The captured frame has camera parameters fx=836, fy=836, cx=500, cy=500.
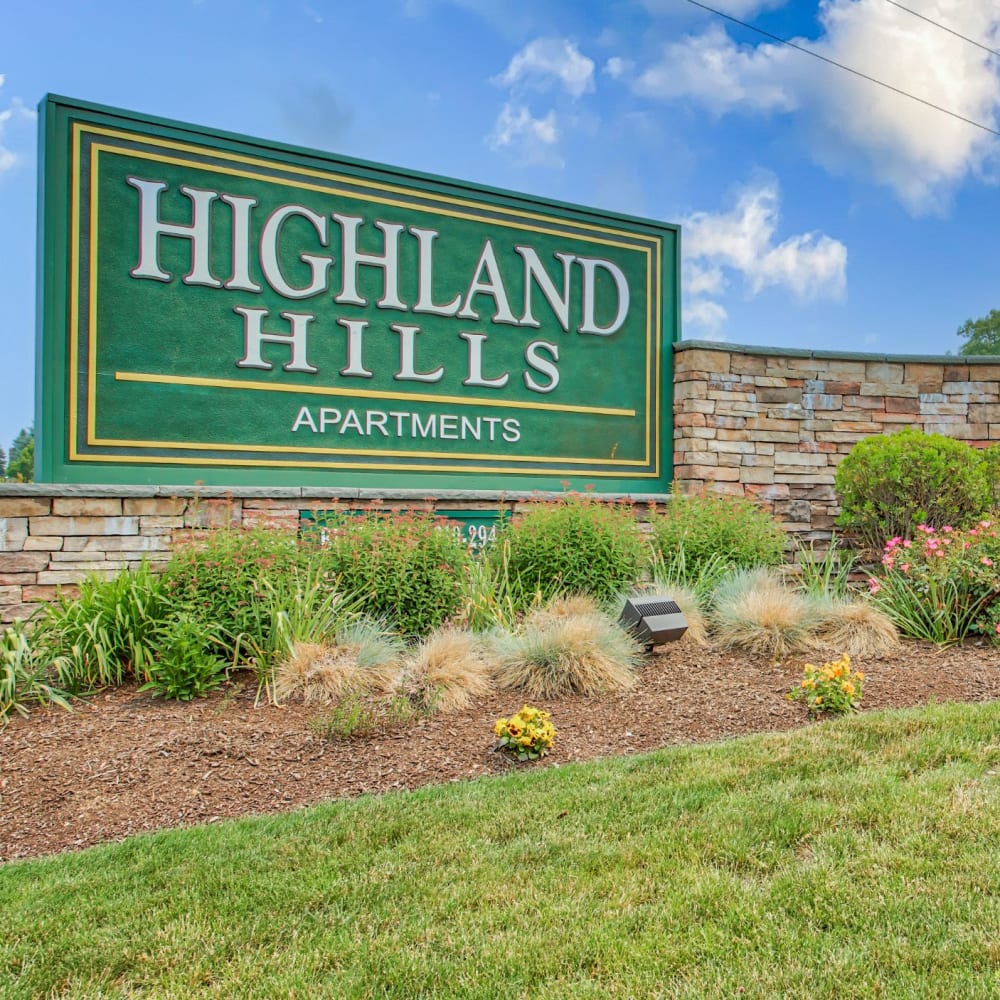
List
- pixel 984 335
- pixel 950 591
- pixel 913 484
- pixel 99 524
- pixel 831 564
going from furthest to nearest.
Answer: pixel 984 335, pixel 831 564, pixel 913 484, pixel 950 591, pixel 99 524

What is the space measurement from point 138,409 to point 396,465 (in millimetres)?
2343

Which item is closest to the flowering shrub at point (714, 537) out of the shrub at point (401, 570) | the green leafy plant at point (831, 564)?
the green leafy plant at point (831, 564)

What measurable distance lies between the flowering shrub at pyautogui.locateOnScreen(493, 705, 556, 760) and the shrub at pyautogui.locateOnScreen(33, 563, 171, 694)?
248 centimetres

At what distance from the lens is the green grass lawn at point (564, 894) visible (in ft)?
7.64

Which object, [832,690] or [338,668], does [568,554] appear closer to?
[338,668]

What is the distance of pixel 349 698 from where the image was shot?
483 centimetres

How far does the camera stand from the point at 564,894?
2.75 metres

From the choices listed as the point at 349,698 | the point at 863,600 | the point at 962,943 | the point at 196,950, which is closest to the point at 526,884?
the point at 196,950

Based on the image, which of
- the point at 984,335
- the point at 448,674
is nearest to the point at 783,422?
the point at 448,674

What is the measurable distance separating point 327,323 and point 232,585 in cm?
316

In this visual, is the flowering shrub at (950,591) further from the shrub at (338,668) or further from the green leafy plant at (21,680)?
the green leafy plant at (21,680)

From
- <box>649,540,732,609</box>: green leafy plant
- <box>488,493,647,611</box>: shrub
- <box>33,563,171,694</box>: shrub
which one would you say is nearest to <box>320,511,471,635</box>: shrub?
<box>488,493,647,611</box>: shrub

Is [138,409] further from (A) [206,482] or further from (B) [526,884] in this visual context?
(B) [526,884]

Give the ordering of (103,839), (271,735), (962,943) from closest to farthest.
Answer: (962,943) → (103,839) → (271,735)
